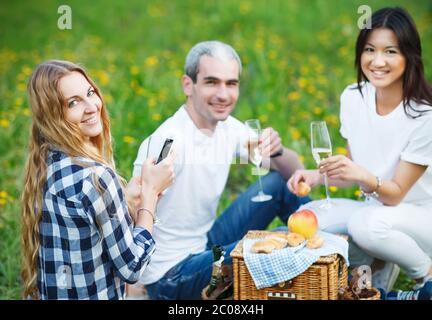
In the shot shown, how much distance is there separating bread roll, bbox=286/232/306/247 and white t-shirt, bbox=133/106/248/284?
1.51ft

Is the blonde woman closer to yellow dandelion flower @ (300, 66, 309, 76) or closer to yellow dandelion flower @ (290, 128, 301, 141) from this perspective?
yellow dandelion flower @ (290, 128, 301, 141)

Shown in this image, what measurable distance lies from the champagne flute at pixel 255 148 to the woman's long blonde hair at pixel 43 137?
646 millimetres

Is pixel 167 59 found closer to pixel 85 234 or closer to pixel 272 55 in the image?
pixel 272 55

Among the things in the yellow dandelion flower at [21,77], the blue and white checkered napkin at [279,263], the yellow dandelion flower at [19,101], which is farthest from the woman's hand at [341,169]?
the yellow dandelion flower at [21,77]

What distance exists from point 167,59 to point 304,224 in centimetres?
329

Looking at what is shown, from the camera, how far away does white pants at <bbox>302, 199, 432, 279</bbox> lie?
2.43 m

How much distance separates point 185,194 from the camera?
2.55 meters

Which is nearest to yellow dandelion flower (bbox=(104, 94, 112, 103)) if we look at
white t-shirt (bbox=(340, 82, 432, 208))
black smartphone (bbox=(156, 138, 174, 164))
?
white t-shirt (bbox=(340, 82, 432, 208))

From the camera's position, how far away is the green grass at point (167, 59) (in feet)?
12.1

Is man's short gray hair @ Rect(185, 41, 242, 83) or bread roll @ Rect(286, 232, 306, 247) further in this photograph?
man's short gray hair @ Rect(185, 41, 242, 83)

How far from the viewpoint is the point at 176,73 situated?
15.4 feet

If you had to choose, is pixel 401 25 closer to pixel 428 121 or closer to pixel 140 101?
pixel 428 121

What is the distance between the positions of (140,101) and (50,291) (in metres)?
2.07

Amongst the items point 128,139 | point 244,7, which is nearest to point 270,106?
point 128,139
